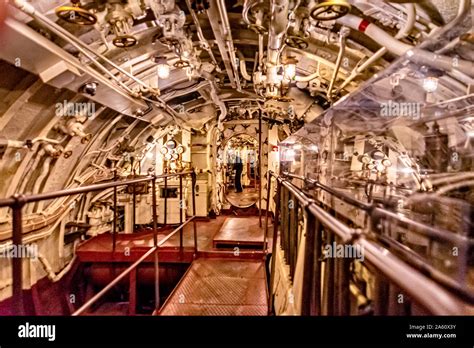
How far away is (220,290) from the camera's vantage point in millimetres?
3383

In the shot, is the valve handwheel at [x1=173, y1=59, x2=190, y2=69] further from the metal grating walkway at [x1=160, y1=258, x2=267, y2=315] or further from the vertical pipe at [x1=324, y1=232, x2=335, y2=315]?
the vertical pipe at [x1=324, y1=232, x2=335, y2=315]

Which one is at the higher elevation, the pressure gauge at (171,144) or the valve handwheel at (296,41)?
the valve handwheel at (296,41)

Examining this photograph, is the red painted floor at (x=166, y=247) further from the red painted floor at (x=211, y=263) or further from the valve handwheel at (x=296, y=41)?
the valve handwheel at (x=296, y=41)

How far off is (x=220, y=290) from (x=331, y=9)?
285 centimetres

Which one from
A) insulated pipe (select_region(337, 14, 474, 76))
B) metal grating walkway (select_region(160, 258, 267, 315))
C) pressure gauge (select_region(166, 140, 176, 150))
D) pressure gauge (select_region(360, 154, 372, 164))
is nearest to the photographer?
metal grating walkway (select_region(160, 258, 267, 315))

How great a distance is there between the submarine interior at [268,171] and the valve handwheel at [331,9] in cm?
1

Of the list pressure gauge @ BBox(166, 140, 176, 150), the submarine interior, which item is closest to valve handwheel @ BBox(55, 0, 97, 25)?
the submarine interior

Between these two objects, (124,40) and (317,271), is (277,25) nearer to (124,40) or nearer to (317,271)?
(124,40)

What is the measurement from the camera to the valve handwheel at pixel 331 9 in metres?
2.26

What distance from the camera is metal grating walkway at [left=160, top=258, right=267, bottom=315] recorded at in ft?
9.51

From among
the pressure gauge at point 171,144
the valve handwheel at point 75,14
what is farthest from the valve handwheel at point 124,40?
the pressure gauge at point 171,144

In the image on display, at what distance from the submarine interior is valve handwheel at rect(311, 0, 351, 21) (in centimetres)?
1

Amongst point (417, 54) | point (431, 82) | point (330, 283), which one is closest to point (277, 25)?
point (417, 54)

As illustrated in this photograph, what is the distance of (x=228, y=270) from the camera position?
4078 mm
